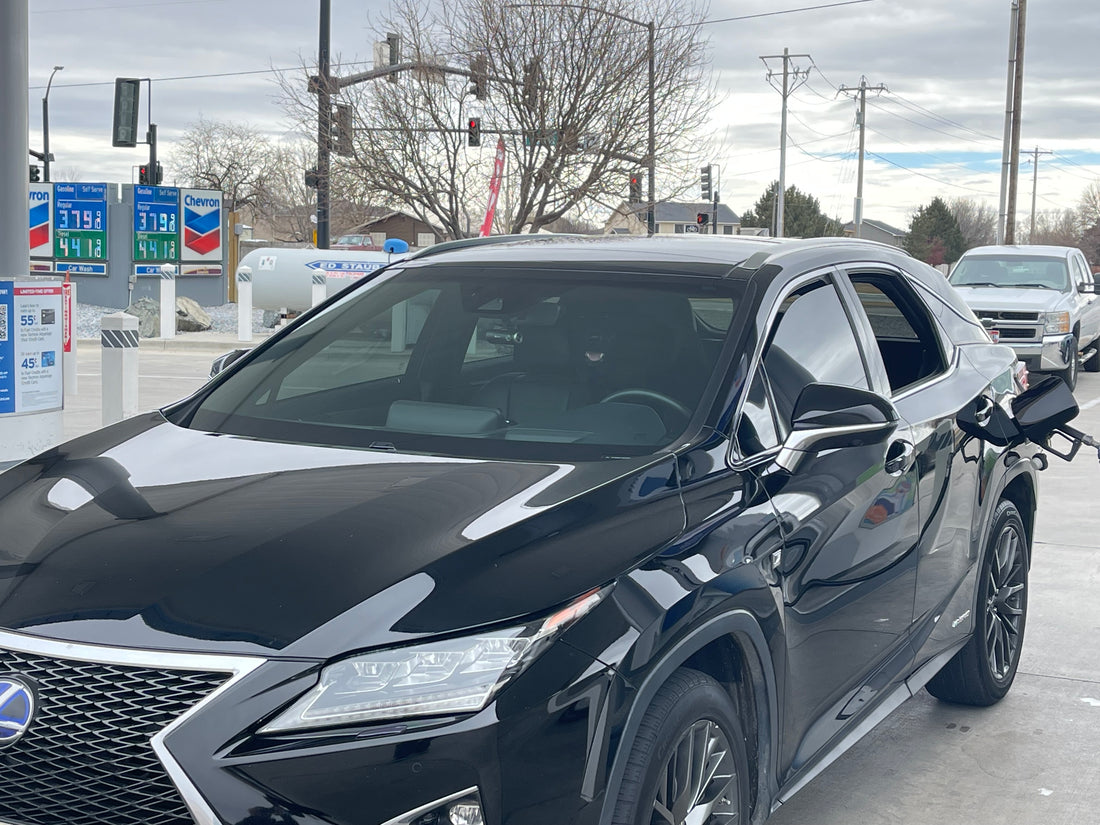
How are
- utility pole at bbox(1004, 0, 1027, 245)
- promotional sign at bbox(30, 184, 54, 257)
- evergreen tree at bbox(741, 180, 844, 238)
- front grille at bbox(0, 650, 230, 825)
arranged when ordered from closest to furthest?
1. front grille at bbox(0, 650, 230, 825)
2. promotional sign at bbox(30, 184, 54, 257)
3. utility pole at bbox(1004, 0, 1027, 245)
4. evergreen tree at bbox(741, 180, 844, 238)

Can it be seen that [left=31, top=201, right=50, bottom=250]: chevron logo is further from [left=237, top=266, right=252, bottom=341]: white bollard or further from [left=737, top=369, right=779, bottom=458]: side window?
[left=737, top=369, right=779, bottom=458]: side window

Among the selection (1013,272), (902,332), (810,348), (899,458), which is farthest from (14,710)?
(1013,272)

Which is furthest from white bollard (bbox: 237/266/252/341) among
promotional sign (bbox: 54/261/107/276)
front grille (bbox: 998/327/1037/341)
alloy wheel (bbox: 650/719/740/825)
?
→ alloy wheel (bbox: 650/719/740/825)

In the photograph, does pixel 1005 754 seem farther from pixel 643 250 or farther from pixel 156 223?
pixel 156 223

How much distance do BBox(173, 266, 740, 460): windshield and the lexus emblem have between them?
1.10 metres

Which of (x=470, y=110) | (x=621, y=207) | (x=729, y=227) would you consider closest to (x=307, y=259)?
(x=470, y=110)

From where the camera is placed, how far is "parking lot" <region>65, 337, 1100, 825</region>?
159 inches

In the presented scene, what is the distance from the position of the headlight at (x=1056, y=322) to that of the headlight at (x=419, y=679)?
51.4ft

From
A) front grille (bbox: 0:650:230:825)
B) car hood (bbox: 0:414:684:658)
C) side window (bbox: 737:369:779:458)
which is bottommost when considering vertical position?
front grille (bbox: 0:650:230:825)

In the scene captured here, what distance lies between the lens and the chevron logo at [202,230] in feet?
103

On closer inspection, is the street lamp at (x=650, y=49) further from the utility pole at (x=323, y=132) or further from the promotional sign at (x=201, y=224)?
the promotional sign at (x=201, y=224)

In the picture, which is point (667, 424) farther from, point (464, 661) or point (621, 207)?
point (621, 207)

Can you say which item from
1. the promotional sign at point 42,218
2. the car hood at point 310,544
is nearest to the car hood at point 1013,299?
the car hood at point 310,544

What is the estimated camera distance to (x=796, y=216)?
312ft
